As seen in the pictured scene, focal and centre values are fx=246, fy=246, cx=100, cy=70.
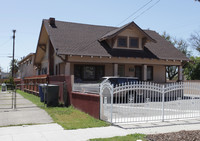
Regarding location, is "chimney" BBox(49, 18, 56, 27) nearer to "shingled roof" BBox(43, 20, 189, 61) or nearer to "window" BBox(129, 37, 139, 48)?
"shingled roof" BBox(43, 20, 189, 61)

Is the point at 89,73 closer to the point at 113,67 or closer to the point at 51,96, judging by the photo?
the point at 113,67

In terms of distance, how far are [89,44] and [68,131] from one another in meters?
13.6

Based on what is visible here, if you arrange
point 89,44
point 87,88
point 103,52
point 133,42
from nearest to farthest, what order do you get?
point 87,88, point 103,52, point 89,44, point 133,42

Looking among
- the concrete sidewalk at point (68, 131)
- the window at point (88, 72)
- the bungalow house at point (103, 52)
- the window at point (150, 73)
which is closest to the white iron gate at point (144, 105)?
the concrete sidewalk at point (68, 131)

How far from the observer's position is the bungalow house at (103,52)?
64.1 feet

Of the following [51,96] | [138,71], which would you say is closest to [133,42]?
[138,71]

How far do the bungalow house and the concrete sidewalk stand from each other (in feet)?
32.8

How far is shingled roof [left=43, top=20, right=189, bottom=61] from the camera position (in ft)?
64.0

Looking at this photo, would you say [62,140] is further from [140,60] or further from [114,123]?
[140,60]

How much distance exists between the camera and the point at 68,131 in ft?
26.5

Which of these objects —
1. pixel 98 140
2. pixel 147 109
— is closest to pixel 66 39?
pixel 147 109

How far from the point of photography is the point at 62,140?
7.05 meters

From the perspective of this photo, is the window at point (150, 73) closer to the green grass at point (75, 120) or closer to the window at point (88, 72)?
the window at point (88, 72)

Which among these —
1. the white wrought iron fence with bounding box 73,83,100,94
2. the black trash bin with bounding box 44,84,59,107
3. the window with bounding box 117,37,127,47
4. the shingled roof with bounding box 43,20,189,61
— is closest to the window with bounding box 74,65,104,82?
the shingled roof with bounding box 43,20,189,61
